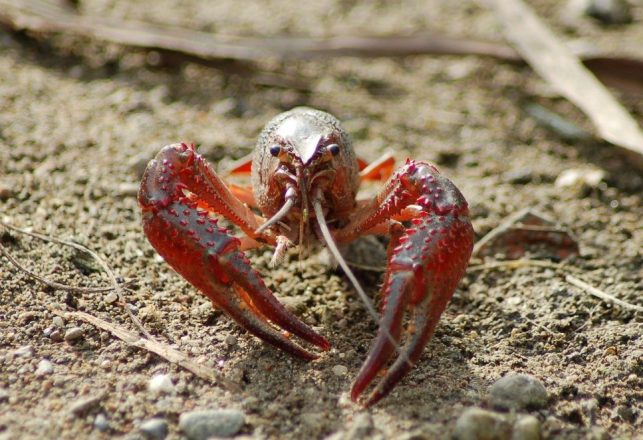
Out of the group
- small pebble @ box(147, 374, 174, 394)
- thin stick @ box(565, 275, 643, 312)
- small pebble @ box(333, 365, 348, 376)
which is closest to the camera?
small pebble @ box(147, 374, 174, 394)

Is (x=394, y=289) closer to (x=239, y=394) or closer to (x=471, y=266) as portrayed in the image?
(x=239, y=394)

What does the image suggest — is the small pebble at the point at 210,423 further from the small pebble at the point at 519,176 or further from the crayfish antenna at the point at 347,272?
the small pebble at the point at 519,176

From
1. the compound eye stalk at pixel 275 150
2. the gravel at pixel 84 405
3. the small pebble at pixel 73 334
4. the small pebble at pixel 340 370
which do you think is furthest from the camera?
the compound eye stalk at pixel 275 150

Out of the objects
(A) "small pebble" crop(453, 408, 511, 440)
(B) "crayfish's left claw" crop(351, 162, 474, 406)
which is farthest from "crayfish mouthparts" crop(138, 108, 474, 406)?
(A) "small pebble" crop(453, 408, 511, 440)

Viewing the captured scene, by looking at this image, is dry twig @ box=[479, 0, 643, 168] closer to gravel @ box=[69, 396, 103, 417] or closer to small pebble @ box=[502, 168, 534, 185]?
small pebble @ box=[502, 168, 534, 185]

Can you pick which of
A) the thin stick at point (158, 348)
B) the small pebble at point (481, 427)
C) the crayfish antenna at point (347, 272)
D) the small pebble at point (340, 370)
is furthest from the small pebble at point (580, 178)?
the thin stick at point (158, 348)

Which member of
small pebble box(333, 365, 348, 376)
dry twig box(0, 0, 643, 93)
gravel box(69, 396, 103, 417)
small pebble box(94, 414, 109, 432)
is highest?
dry twig box(0, 0, 643, 93)

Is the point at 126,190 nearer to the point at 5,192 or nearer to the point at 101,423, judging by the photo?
the point at 5,192
